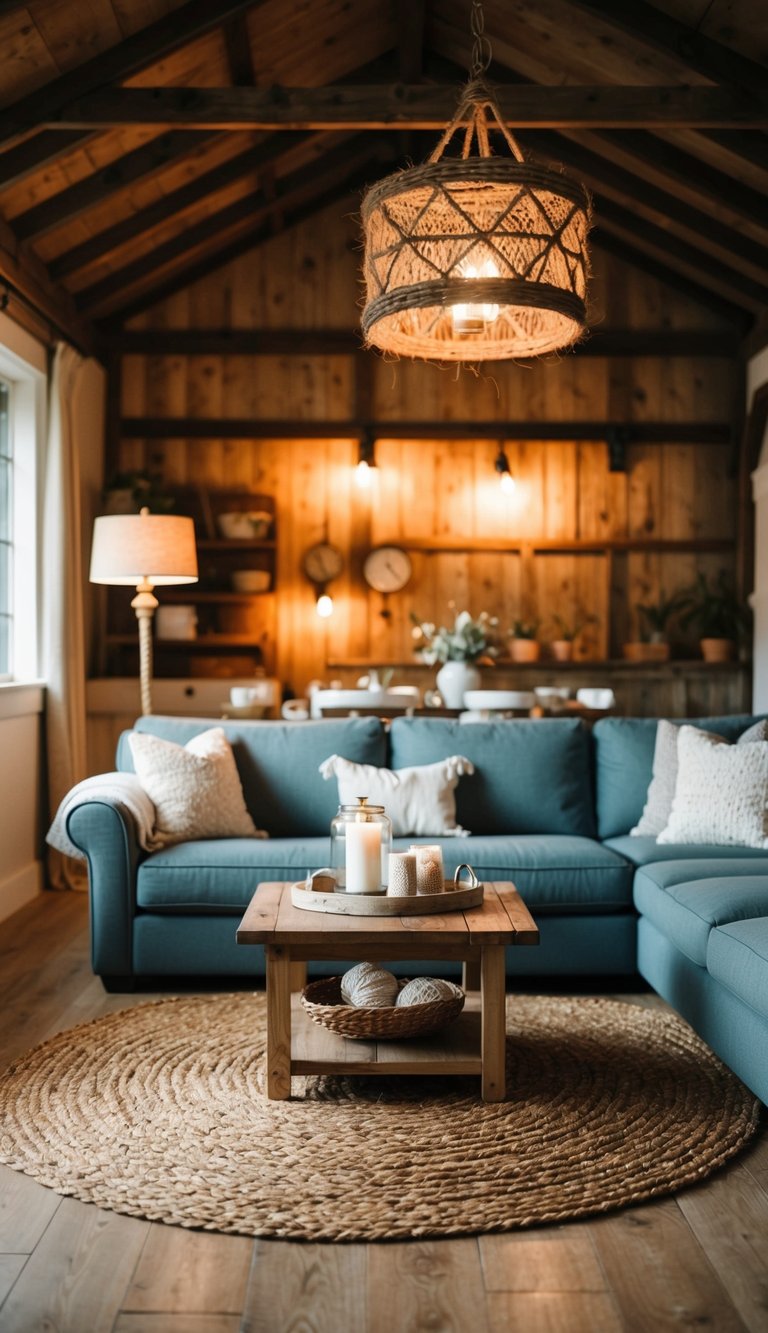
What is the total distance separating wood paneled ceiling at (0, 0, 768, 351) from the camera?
466cm

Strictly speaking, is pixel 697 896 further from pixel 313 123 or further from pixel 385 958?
pixel 313 123

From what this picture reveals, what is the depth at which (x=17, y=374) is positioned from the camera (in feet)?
18.8

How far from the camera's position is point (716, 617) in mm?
7207

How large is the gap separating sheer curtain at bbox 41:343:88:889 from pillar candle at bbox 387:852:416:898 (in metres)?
2.96

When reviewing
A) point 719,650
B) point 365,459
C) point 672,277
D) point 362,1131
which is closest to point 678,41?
point 672,277

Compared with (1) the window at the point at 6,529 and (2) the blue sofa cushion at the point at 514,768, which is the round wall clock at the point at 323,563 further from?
(2) the blue sofa cushion at the point at 514,768

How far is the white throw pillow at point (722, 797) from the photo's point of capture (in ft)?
13.1

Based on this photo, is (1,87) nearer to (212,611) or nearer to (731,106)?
(731,106)

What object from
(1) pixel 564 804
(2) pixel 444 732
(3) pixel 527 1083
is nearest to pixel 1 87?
(2) pixel 444 732

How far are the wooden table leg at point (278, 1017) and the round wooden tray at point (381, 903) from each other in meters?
0.17

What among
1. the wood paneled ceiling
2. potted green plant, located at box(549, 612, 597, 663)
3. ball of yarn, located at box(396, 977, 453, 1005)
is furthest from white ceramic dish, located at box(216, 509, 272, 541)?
ball of yarn, located at box(396, 977, 453, 1005)

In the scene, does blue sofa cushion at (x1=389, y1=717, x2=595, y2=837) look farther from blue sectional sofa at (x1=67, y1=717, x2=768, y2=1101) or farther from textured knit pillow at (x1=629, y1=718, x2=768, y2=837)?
textured knit pillow at (x1=629, y1=718, x2=768, y2=837)

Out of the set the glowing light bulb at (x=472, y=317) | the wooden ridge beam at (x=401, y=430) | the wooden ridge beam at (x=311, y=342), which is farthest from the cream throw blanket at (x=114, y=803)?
the wooden ridge beam at (x=311, y=342)

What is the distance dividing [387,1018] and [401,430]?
493 cm
